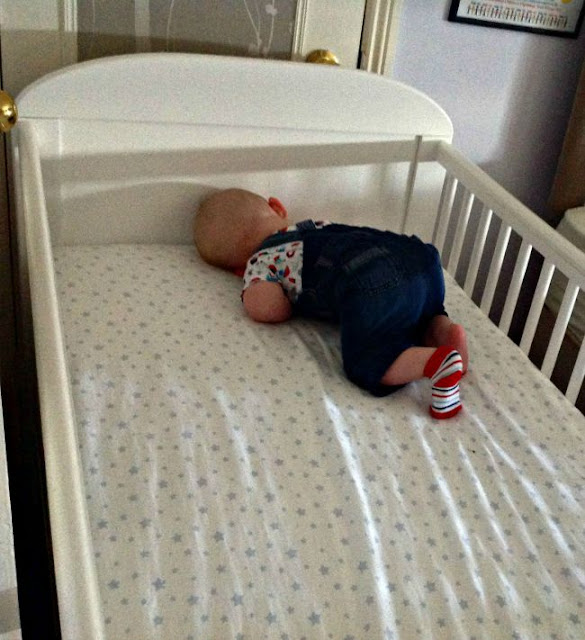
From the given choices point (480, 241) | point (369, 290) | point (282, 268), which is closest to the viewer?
point (369, 290)

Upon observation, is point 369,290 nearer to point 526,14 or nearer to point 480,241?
point 480,241

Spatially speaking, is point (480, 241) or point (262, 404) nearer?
point (262, 404)

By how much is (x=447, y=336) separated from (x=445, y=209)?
44cm

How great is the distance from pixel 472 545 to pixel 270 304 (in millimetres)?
540

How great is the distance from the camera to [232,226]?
1367 millimetres

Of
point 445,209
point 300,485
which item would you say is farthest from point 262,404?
point 445,209

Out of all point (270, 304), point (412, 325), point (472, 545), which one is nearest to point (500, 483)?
point (472, 545)

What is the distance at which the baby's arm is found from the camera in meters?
1.25

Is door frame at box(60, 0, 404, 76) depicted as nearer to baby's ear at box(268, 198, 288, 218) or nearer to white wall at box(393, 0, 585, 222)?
white wall at box(393, 0, 585, 222)

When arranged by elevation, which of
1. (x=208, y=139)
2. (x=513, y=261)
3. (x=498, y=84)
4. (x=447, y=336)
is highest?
(x=498, y=84)

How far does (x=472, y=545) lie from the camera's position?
0.87m

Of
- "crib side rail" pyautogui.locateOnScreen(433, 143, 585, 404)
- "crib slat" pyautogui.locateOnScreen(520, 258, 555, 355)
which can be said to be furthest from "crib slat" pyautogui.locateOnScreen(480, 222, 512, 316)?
"crib slat" pyautogui.locateOnScreen(520, 258, 555, 355)

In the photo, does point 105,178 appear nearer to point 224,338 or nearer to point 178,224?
point 178,224

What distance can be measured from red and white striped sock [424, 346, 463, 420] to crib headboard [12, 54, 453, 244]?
1.83 ft
